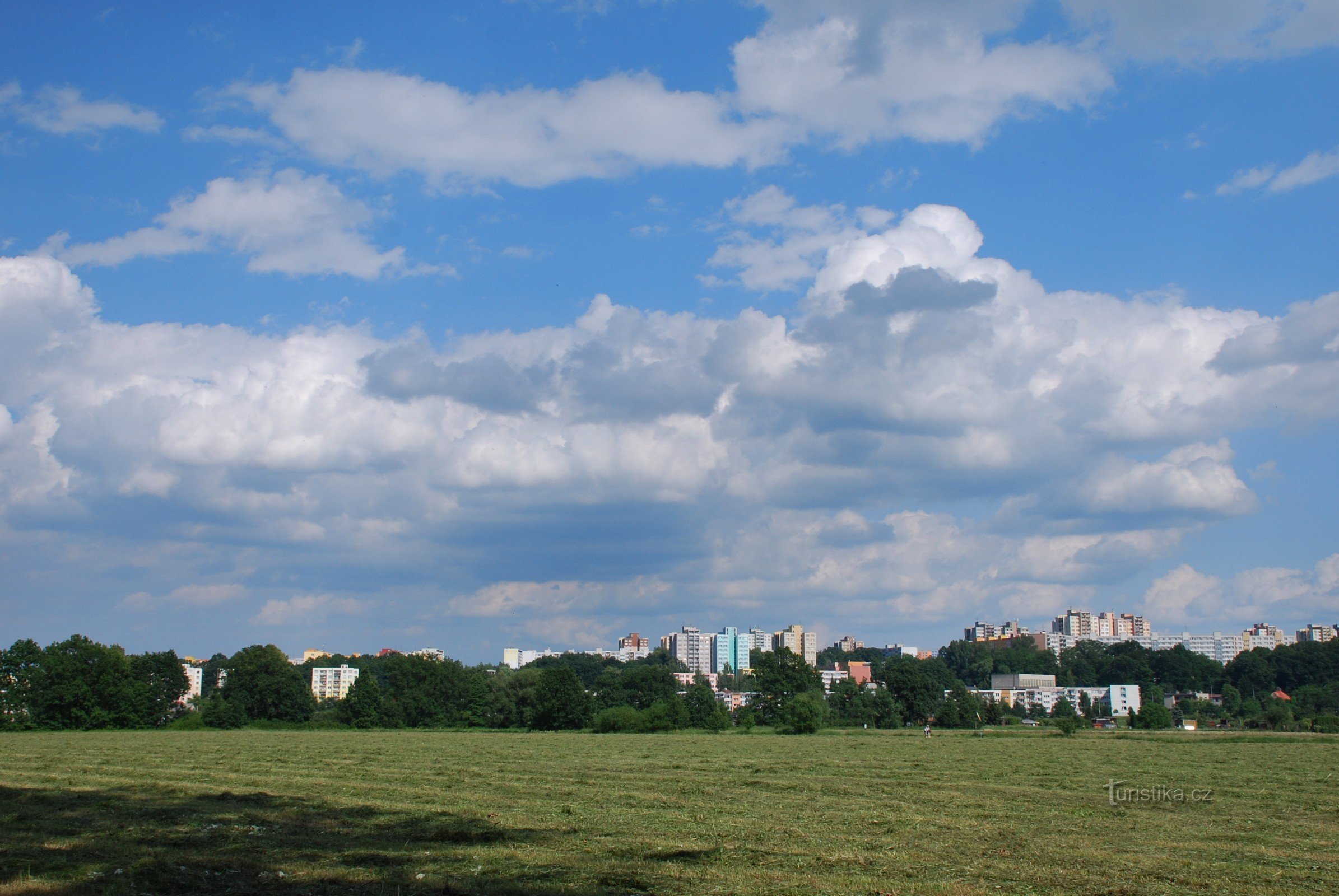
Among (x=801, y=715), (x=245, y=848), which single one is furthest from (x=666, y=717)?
(x=245, y=848)

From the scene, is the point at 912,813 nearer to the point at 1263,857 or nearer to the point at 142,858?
the point at 1263,857

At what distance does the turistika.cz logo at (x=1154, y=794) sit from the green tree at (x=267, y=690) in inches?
4047

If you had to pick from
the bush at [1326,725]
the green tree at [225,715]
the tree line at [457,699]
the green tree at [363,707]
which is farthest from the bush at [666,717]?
the bush at [1326,725]

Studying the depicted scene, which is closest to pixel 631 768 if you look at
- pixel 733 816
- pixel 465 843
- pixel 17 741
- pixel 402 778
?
pixel 402 778

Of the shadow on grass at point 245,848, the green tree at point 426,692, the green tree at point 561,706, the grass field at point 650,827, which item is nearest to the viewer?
the shadow on grass at point 245,848

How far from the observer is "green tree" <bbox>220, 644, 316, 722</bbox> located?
367 feet

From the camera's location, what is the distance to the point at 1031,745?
67.3 metres

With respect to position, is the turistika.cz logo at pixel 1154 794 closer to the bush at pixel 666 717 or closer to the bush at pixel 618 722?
the bush at pixel 666 717

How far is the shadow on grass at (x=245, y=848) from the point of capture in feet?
46.8

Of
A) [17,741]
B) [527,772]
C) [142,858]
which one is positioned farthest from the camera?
[17,741]

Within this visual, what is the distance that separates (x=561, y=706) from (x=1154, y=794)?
280 feet

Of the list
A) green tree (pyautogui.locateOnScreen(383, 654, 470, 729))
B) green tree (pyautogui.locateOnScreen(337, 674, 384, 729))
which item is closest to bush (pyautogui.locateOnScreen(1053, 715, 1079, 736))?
green tree (pyautogui.locateOnScreen(383, 654, 470, 729))

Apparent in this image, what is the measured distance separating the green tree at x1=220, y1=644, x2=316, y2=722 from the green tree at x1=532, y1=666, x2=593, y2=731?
2993 centimetres

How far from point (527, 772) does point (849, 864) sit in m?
22.0
